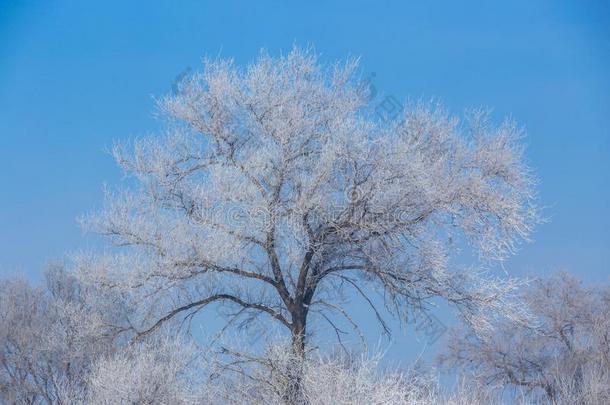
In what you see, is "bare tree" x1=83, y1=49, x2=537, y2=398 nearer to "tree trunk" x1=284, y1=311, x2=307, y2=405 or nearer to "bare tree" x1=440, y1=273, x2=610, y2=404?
"tree trunk" x1=284, y1=311, x2=307, y2=405

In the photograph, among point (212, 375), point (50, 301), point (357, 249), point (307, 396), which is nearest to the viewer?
point (307, 396)

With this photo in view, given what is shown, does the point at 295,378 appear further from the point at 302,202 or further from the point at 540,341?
the point at 540,341

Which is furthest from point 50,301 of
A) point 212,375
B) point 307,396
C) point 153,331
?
point 307,396

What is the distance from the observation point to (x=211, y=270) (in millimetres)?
18562

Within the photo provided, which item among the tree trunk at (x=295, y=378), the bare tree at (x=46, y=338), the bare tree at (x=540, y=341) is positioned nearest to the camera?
the tree trunk at (x=295, y=378)

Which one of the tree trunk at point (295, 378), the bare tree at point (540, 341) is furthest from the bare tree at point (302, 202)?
the bare tree at point (540, 341)

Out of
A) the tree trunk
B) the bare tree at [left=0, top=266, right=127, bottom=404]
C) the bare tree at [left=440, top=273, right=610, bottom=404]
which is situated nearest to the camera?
the tree trunk

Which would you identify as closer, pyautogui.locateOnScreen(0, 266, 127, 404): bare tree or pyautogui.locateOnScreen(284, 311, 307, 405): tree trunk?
pyautogui.locateOnScreen(284, 311, 307, 405): tree trunk

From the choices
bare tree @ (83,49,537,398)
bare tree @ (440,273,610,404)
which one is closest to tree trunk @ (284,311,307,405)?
bare tree @ (83,49,537,398)

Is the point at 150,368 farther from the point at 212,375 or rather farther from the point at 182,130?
the point at 182,130

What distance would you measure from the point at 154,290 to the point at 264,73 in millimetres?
5567

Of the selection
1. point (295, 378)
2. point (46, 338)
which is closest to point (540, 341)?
point (295, 378)

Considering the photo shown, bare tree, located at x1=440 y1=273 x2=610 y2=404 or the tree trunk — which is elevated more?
bare tree, located at x1=440 y1=273 x2=610 y2=404

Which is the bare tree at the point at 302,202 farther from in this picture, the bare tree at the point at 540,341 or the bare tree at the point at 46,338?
the bare tree at the point at 540,341
